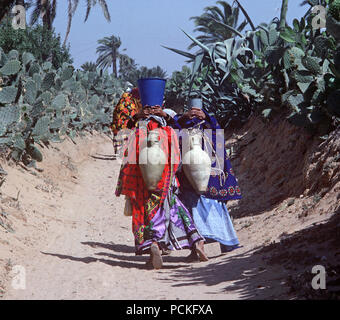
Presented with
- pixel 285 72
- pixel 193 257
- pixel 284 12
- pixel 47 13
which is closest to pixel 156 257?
pixel 193 257

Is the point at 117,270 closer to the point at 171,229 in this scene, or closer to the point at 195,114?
the point at 171,229

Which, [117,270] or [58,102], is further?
[58,102]

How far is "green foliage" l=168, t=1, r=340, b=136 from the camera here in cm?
748

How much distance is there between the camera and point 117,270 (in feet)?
19.1

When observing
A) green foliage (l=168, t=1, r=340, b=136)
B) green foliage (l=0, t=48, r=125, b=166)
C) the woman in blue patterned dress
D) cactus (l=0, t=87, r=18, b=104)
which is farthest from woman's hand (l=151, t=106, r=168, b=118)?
cactus (l=0, t=87, r=18, b=104)

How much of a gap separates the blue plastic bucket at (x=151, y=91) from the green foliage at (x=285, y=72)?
170 cm

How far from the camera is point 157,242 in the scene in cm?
587

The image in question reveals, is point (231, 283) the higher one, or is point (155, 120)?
point (155, 120)

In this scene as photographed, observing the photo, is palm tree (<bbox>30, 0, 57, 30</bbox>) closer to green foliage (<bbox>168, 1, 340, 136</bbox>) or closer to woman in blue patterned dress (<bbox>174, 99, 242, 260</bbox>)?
green foliage (<bbox>168, 1, 340, 136</bbox>)

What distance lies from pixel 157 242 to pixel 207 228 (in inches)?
26.9

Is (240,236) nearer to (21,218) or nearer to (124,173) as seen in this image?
(124,173)

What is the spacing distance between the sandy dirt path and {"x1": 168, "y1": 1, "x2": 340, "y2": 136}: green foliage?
1850 mm

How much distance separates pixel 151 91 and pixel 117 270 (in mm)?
1822
